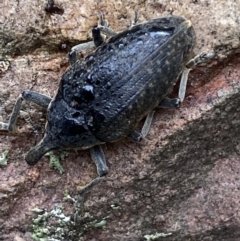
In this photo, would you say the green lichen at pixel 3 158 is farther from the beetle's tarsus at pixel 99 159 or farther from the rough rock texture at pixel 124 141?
the beetle's tarsus at pixel 99 159

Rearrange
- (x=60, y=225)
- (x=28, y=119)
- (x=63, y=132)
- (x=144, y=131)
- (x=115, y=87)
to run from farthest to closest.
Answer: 1. (x=60, y=225)
2. (x=28, y=119)
3. (x=144, y=131)
4. (x=63, y=132)
5. (x=115, y=87)

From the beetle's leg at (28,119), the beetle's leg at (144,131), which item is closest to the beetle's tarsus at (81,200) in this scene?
the beetle's leg at (144,131)

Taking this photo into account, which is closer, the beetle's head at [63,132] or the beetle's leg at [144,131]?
the beetle's head at [63,132]

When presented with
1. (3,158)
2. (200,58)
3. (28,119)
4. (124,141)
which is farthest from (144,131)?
(3,158)

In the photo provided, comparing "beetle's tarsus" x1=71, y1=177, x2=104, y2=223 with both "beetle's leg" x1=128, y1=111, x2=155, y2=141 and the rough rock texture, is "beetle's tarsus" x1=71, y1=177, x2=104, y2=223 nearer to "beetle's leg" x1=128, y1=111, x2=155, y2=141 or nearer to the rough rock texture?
the rough rock texture

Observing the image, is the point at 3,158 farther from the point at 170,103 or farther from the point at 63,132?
the point at 170,103
